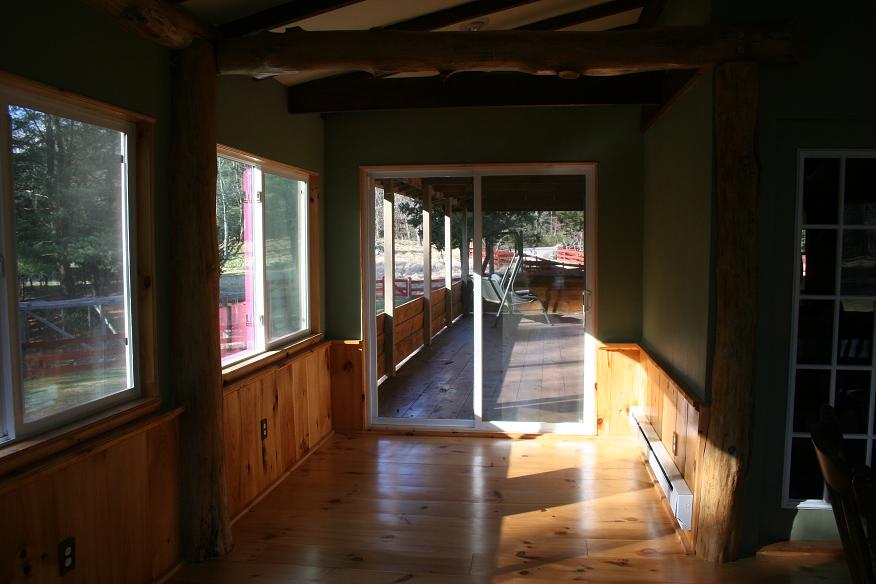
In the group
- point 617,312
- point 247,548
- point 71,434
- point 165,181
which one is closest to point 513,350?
point 617,312

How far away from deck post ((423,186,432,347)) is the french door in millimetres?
13

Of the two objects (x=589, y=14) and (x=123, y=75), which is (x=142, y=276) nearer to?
(x=123, y=75)

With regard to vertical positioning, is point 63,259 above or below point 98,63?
below

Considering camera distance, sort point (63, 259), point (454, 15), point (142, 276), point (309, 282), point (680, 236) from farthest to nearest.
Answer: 1. point (309, 282)
2. point (454, 15)
3. point (680, 236)
4. point (142, 276)
5. point (63, 259)

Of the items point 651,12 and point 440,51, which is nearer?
point 440,51

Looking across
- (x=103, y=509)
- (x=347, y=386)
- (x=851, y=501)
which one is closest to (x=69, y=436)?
(x=103, y=509)

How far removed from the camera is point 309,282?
5.16 meters

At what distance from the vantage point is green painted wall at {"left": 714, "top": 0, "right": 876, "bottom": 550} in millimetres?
3064

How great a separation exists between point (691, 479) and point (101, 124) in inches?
128

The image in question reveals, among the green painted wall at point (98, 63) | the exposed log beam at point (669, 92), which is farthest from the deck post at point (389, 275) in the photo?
the green painted wall at point (98, 63)

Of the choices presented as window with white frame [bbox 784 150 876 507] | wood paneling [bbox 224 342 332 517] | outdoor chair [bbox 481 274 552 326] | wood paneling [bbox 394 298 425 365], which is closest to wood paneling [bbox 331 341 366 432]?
wood paneling [bbox 224 342 332 517]

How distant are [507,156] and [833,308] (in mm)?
2684

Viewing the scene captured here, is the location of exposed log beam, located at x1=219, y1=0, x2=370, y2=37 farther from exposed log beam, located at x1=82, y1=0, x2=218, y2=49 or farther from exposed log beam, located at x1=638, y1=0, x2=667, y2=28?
exposed log beam, located at x1=638, y1=0, x2=667, y2=28

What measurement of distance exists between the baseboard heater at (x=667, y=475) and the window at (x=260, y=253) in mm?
2523
